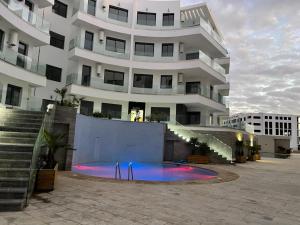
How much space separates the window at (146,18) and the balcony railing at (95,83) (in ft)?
28.0

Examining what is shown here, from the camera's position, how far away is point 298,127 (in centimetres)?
13738

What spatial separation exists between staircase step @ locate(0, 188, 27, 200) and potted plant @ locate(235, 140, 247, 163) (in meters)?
22.2

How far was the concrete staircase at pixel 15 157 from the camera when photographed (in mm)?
6715

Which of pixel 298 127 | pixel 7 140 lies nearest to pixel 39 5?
pixel 7 140

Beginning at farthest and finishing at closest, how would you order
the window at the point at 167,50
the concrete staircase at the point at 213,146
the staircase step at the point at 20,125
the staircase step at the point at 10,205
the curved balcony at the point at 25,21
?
the window at the point at 167,50
the concrete staircase at the point at 213,146
the curved balcony at the point at 25,21
the staircase step at the point at 20,125
the staircase step at the point at 10,205

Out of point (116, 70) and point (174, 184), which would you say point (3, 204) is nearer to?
point (174, 184)

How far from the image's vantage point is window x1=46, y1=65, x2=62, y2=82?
27.3 m

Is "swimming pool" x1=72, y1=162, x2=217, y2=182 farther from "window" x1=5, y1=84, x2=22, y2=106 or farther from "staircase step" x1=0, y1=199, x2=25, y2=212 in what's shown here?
"staircase step" x1=0, y1=199, x2=25, y2=212

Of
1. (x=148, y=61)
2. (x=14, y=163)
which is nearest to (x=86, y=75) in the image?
(x=148, y=61)

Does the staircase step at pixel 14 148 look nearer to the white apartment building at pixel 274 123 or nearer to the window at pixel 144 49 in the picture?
the window at pixel 144 49

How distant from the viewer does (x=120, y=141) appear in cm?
2230

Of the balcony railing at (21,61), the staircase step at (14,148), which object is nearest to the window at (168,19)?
the balcony railing at (21,61)

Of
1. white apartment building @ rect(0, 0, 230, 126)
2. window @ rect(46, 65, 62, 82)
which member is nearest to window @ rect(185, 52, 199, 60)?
white apartment building @ rect(0, 0, 230, 126)

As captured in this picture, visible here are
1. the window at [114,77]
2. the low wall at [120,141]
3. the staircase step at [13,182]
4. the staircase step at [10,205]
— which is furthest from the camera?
the window at [114,77]
